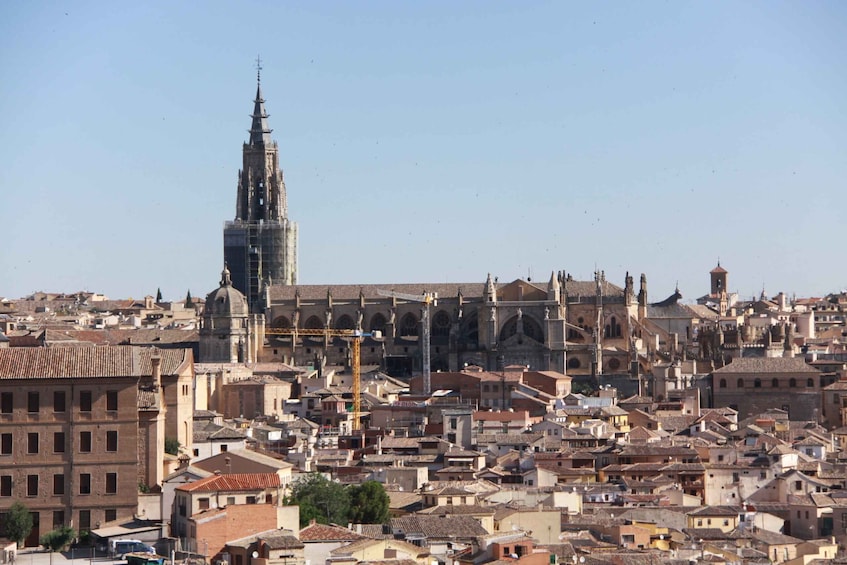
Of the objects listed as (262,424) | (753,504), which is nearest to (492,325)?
(262,424)

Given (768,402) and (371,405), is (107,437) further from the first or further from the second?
(768,402)

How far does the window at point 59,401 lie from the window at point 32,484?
5.05 ft

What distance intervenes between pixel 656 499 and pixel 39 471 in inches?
857

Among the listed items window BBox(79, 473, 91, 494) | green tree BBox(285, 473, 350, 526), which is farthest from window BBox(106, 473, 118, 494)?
green tree BBox(285, 473, 350, 526)

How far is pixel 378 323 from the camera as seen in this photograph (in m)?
134

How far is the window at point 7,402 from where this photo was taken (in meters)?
49.5

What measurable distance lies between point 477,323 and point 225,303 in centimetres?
1449

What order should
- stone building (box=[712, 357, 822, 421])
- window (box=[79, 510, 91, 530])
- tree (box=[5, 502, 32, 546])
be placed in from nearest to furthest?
tree (box=[5, 502, 32, 546])
window (box=[79, 510, 91, 530])
stone building (box=[712, 357, 822, 421])

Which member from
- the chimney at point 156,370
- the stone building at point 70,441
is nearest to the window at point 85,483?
the stone building at point 70,441

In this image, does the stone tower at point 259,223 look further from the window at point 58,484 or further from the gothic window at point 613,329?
the window at point 58,484

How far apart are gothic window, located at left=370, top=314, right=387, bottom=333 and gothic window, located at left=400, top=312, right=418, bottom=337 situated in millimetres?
1075

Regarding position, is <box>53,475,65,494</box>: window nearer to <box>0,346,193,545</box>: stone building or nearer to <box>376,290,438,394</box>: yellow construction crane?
<box>0,346,193,545</box>: stone building

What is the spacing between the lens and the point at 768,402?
10456 cm

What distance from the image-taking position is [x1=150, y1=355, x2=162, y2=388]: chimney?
55.0 m
